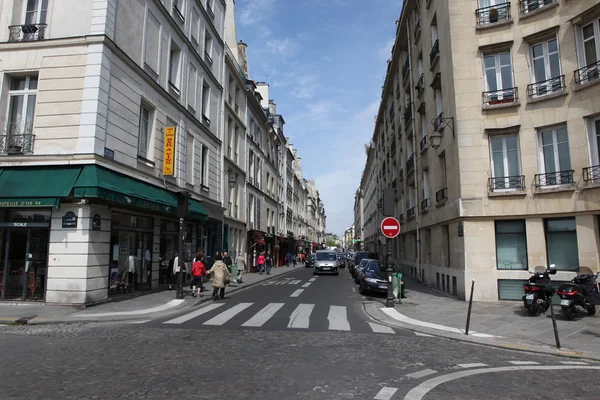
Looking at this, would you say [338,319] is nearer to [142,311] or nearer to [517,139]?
[142,311]

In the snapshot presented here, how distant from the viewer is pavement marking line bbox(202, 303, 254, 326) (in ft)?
30.9

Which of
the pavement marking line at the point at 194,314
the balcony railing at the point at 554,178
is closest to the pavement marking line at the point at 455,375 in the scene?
the pavement marking line at the point at 194,314

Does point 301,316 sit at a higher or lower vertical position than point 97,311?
lower

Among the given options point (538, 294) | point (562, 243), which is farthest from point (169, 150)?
point (562, 243)

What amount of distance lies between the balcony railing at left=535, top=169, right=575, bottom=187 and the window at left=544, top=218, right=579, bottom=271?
4.10 ft

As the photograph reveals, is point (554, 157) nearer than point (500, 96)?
Yes

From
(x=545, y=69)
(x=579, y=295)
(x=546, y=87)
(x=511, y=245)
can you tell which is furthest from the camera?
(x=511, y=245)

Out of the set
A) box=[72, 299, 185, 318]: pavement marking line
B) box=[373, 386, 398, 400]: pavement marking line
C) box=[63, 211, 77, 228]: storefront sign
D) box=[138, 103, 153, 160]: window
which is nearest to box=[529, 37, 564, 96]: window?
box=[373, 386, 398, 400]: pavement marking line

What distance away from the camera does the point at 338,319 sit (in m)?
Answer: 10.2

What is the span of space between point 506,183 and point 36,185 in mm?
15297

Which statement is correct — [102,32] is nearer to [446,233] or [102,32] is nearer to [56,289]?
[56,289]

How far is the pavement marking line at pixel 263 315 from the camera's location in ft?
30.5

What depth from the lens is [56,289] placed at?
36.8 feet

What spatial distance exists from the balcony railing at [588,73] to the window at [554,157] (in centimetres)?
154
